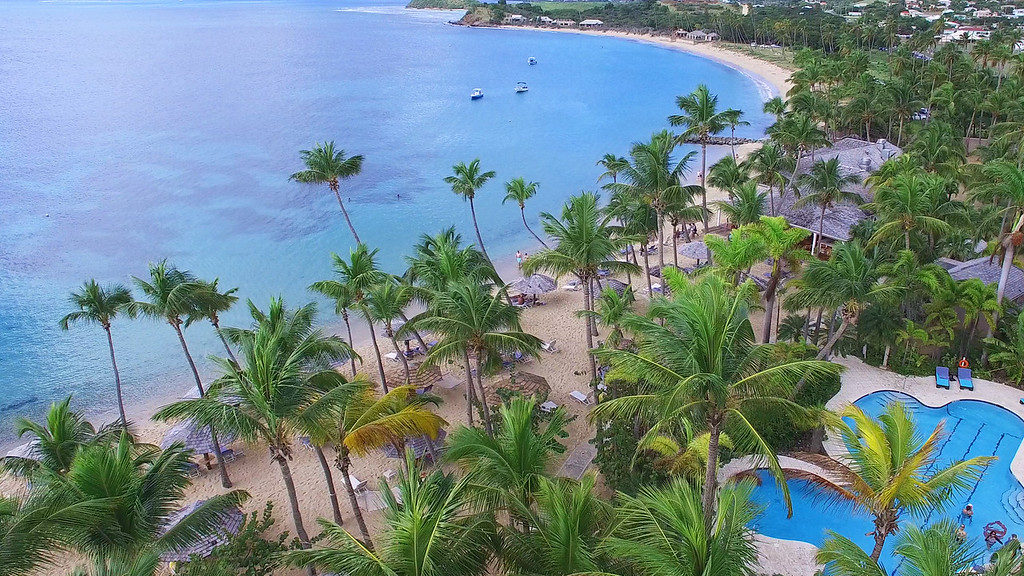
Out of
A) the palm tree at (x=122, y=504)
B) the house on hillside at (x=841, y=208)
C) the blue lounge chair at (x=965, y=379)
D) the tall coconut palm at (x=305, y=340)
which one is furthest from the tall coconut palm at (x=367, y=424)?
the house on hillside at (x=841, y=208)

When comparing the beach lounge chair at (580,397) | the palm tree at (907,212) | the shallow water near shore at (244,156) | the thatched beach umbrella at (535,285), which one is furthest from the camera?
the shallow water near shore at (244,156)

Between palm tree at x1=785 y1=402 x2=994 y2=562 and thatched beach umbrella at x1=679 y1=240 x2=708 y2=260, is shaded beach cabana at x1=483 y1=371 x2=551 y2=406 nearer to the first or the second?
palm tree at x1=785 y1=402 x2=994 y2=562

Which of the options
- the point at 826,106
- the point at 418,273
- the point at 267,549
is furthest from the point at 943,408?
the point at 826,106

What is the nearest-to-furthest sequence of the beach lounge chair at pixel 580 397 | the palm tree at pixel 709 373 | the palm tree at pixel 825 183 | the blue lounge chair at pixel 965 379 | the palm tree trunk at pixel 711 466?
the palm tree at pixel 709 373, the palm tree trunk at pixel 711 466, the blue lounge chair at pixel 965 379, the beach lounge chair at pixel 580 397, the palm tree at pixel 825 183

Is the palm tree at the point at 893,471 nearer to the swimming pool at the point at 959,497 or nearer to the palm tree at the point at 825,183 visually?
the swimming pool at the point at 959,497

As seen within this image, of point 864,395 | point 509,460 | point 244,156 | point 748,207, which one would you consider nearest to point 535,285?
point 748,207

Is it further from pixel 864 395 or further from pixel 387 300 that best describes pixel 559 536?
pixel 864 395

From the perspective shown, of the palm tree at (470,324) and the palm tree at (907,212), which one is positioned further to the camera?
the palm tree at (907,212)
